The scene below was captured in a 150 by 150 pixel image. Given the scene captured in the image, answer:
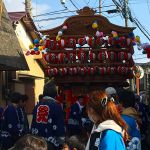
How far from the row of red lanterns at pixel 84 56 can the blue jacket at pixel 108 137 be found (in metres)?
5.32

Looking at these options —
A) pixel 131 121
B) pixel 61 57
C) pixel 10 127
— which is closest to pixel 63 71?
pixel 61 57

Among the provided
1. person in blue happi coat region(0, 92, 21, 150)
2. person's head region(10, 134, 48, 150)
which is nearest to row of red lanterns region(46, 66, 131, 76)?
person in blue happi coat region(0, 92, 21, 150)

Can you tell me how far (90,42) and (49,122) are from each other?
293 cm

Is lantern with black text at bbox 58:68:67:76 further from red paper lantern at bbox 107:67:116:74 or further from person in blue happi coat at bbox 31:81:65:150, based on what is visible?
person in blue happi coat at bbox 31:81:65:150

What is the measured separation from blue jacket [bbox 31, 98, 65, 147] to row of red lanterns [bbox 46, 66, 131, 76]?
242 cm

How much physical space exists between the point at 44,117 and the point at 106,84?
9.58 ft

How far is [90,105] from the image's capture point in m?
3.64

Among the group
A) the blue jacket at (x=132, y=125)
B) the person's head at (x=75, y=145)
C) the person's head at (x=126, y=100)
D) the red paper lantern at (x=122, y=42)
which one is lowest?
the person's head at (x=75, y=145)

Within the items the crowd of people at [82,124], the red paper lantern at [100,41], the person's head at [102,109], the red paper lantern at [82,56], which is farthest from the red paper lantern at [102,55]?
the person's head at [102,109]

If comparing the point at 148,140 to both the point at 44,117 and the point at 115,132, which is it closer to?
the point at 115,132

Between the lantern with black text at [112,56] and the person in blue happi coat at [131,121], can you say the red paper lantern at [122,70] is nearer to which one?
the lantern with black text at [112,56]

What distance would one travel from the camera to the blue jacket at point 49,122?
21.4 ft

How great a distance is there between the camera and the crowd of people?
3545 millimetres

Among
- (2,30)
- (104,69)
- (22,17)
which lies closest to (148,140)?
(104,69)
